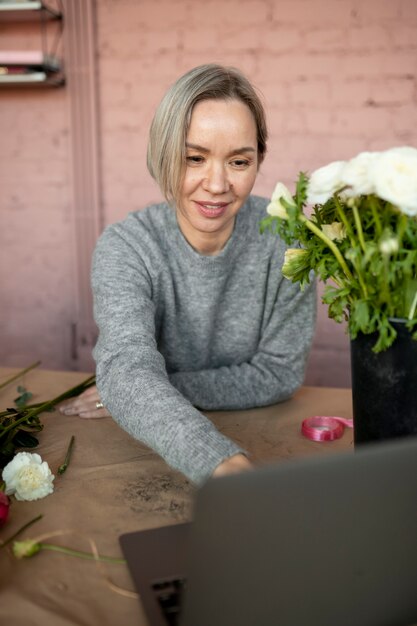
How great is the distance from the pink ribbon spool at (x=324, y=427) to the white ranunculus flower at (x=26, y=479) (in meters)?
0.46

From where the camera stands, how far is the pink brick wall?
2.22m

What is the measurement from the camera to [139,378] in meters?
0.99

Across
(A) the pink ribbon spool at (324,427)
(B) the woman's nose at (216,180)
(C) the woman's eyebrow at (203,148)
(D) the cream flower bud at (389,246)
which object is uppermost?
(C) the woman's eyebrow at (203,148)

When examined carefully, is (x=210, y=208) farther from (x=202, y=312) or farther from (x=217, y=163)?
(x=202, y=312)

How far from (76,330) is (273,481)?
2199 mm

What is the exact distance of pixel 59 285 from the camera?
2625 millimetres

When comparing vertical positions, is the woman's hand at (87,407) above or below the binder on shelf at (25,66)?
below

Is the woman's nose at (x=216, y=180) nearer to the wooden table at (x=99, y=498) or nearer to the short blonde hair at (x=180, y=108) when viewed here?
the short blonde hair at (x=180, y=108)

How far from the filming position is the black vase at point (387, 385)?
767 millimetres

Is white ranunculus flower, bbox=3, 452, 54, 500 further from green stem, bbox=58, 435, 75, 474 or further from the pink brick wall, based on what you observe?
the pink brick wall

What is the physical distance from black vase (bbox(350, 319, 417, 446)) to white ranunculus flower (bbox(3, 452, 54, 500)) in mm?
452

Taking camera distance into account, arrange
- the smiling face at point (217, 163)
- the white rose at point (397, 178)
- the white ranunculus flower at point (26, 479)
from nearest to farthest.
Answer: the white rose at point (397, 178), the white ranunculus flower at point (26, 479), the smiling face at point (217, 163)

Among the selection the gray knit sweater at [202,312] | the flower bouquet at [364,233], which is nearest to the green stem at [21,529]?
the gray knit sweater at [202,312]

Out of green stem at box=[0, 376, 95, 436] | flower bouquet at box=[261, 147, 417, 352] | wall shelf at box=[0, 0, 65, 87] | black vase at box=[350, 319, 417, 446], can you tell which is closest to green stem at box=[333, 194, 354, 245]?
flower bouquet at box=[261, 147, 417, 352]
